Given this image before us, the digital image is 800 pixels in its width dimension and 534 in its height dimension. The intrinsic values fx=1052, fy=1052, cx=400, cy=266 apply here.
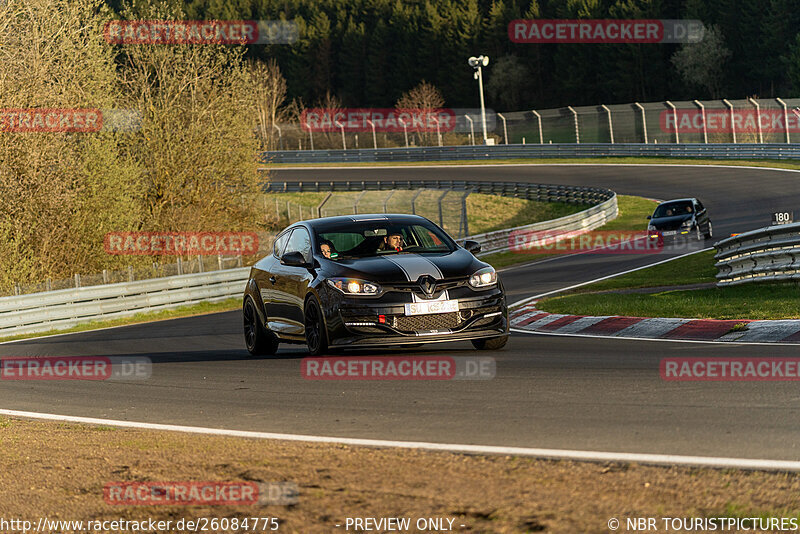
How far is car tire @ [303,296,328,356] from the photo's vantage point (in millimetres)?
11594

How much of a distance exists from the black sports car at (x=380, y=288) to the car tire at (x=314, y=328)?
1 centimetres

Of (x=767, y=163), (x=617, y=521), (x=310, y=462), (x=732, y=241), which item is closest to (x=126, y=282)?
(x=732, y=241)

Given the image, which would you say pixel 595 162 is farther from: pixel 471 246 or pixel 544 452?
pixel 544 452

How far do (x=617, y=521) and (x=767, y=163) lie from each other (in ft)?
180

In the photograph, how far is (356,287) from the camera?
444 inches

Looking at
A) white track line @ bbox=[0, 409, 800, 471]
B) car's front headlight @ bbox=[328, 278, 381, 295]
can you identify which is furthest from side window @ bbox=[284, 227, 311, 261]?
white track line @ bbox=[0, 409, 800, 471]

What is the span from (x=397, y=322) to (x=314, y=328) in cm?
126

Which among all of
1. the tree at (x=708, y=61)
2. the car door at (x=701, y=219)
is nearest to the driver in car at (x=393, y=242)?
the car door at (x=701, y=219)

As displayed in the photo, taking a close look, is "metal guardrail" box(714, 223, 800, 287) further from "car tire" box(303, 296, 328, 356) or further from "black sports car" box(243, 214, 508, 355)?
"car tire" box(303, 296, 328, 356)

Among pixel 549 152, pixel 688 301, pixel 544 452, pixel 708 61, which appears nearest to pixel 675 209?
pixel 688 301

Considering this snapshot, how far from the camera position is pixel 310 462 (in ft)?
21.3

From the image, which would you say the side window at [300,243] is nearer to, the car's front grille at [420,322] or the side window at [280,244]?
the side window at [280,244]

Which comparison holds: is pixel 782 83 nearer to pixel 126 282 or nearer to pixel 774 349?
pixel 126 282

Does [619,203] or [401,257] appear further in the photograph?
[619,203]
